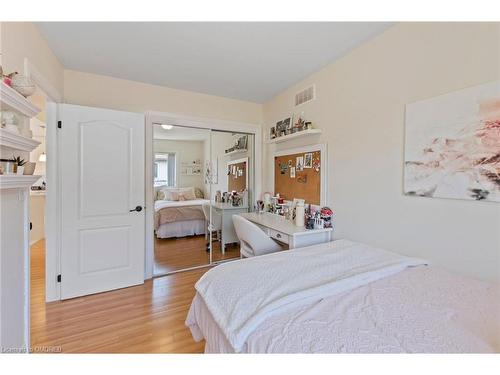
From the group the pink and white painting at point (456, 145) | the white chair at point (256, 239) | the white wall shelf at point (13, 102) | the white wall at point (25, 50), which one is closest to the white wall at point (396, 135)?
the pink and white painting at point (456, 145)

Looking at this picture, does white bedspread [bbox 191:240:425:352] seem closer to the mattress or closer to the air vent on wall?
the air vent on wall

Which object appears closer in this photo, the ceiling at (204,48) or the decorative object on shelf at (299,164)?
the ceiling at (204,48)

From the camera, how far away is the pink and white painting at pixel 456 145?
1.25 metres

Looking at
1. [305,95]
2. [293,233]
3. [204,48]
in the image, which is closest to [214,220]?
[293,233]

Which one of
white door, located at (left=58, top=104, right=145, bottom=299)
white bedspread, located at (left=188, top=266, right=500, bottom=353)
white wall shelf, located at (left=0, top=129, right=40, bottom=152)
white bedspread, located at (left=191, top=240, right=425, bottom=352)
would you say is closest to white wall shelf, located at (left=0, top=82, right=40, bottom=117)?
white wall shelf, located at (left=0, top=129, right=40, bottom=152)

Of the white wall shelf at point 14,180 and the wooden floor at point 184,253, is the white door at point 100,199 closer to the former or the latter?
the wooden floor at point 184,253

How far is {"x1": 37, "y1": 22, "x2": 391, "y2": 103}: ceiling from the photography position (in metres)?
1.76

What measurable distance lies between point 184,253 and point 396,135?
3.03 metres

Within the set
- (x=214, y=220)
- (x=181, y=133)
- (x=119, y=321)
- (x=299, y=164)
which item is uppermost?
(x=181, y=133)

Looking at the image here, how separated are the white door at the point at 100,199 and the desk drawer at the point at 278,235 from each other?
148 centimetres

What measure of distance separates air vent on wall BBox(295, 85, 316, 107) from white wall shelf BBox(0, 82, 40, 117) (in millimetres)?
2375

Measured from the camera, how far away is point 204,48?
2.04 metres

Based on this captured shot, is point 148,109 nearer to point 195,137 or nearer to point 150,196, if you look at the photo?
point 195,137

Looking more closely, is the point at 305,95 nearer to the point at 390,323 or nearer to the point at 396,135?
the point at 396,135
